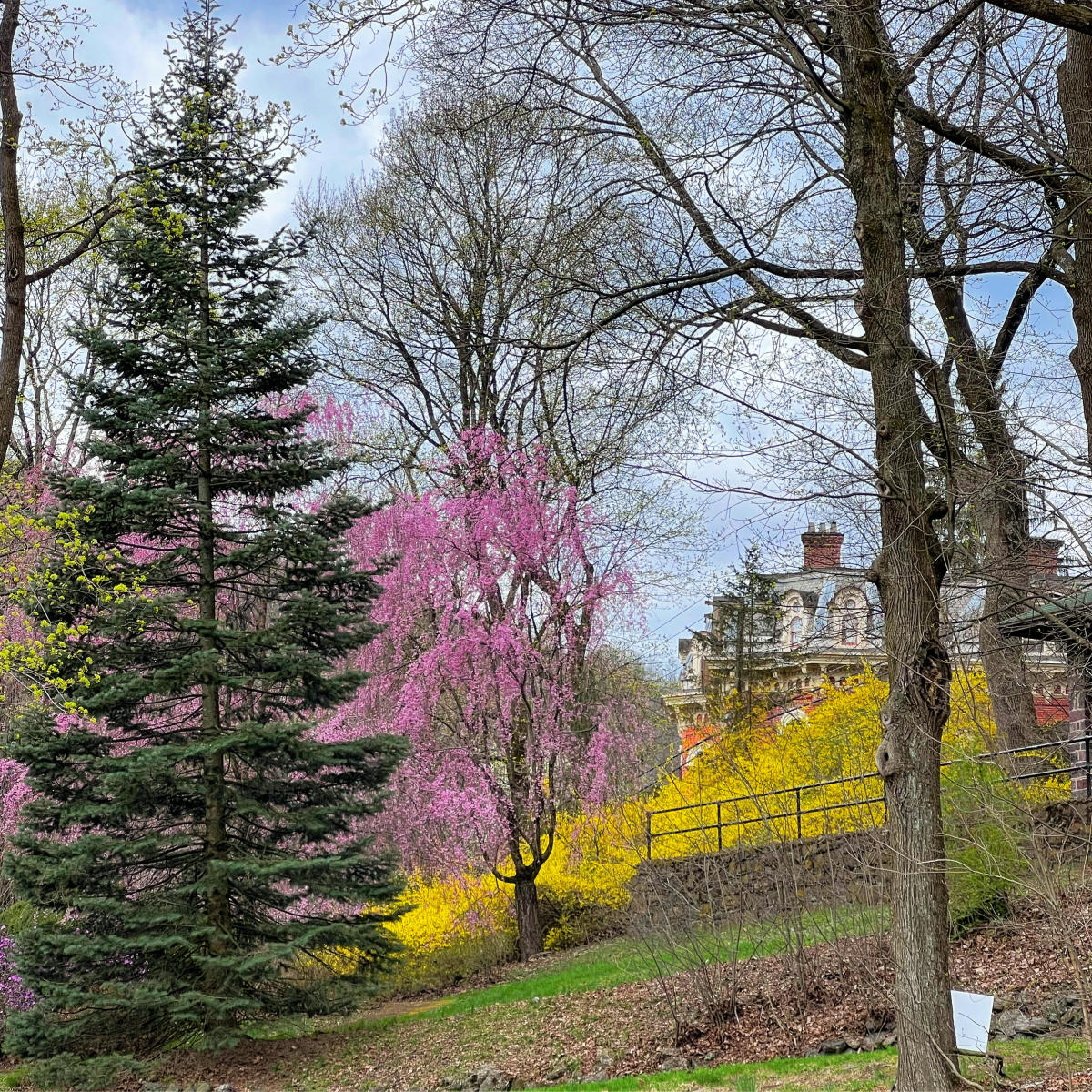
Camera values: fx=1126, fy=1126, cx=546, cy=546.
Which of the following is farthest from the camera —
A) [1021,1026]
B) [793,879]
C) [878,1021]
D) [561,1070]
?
[561,1070]

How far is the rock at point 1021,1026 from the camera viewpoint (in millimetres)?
7121

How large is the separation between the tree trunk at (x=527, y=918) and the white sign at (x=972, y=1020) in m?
10.5

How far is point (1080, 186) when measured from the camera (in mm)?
7887

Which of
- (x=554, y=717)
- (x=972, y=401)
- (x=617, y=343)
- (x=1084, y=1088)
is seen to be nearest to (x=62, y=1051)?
(x=554, y=717)

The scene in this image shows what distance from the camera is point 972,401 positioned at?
303 inches

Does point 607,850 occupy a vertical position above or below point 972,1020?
below

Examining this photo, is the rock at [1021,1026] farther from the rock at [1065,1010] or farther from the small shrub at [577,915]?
the small shrub at [577,915]

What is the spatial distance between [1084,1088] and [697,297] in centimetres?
563

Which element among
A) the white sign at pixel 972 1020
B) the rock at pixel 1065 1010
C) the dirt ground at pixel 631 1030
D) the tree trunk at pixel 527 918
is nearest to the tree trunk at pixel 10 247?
the dirt ground at pixel 631 1030

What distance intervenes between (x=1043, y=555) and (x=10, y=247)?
7476 millimetres

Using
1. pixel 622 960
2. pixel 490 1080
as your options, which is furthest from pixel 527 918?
pixel 490 1080

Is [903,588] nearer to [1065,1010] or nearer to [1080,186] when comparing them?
[1065,1010]

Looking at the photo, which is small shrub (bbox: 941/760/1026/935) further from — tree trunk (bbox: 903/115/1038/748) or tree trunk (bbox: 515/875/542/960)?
tree trunk (bbox: 515/875/542/960)

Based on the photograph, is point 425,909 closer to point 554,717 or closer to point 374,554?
point 554,717
